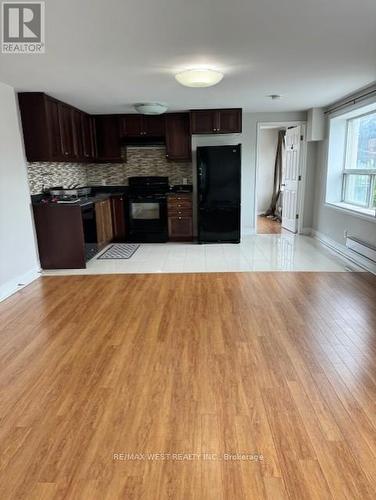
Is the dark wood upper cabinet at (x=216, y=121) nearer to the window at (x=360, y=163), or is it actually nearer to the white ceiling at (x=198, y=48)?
the white ceiling at (x=198, y=48)

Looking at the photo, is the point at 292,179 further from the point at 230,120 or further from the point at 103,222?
the point at 103,222

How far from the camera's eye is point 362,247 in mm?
4289

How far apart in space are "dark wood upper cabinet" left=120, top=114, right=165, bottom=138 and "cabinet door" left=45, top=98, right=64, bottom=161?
1565mm

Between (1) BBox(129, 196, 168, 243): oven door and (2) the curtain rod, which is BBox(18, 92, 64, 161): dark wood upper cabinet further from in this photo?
(2) the curtain rod

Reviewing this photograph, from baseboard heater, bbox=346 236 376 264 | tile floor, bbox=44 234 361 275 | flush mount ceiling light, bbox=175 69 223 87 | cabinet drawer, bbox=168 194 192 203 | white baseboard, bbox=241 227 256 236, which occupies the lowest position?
tile floor, bbox=44 234 361 275

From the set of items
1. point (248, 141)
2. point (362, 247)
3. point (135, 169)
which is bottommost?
point (362, 247)

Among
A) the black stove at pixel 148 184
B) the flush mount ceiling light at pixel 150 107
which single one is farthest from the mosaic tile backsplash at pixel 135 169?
the flush mount ceiling light at pixel 150 107

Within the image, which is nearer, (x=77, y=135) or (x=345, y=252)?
(x=345, y=252)

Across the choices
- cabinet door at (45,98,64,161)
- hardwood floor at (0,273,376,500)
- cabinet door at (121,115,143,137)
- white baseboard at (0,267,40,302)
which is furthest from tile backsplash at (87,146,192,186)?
hardwood floor at (0,273,376,500)

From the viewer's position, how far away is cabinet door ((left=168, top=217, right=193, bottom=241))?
6023mm

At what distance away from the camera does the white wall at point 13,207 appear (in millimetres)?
3633

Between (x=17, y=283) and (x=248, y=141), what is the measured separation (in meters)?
4.58

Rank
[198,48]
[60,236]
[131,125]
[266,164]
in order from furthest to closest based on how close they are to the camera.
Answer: [266,164], [131,125], [60,236], [198,48]
